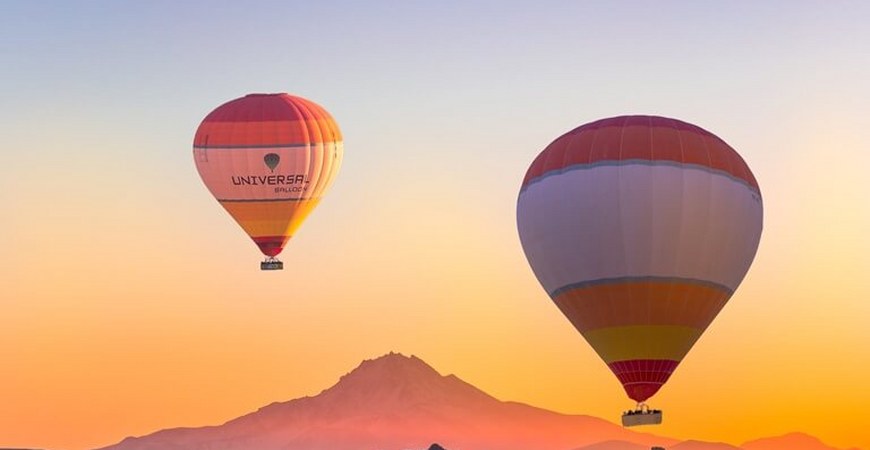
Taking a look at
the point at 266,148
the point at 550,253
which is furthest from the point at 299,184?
the point at 550,253

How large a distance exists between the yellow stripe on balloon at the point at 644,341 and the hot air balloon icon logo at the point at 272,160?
27063 mm

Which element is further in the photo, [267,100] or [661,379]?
[267,100]

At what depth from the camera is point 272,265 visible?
99.6 metres

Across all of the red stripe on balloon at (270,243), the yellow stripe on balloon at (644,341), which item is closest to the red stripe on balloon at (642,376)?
the yellow stripe on balloon at (644,341)

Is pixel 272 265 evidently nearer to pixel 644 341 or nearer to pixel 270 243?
pixel 270 243

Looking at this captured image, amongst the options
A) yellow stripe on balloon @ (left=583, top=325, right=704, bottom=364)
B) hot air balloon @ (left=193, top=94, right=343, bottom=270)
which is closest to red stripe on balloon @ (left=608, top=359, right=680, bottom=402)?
yellow stripe on balloon @ (left=583, top=325, right=704, bottom=364)

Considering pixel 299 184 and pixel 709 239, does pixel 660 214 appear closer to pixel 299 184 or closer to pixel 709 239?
pixel 709 239

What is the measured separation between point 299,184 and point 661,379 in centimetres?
2931

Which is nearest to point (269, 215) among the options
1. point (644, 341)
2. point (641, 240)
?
point (641, 240)

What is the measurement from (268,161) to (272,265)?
5.81m

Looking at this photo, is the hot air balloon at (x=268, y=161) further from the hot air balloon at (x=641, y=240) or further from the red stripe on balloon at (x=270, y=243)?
the hot air balloon at (x=641, y=240)

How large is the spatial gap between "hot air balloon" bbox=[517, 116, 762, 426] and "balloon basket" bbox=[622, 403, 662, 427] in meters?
0.04

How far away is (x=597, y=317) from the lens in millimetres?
74875

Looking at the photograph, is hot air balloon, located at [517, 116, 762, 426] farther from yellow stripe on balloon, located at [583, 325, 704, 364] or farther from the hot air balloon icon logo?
the hot air balloon icon logo
